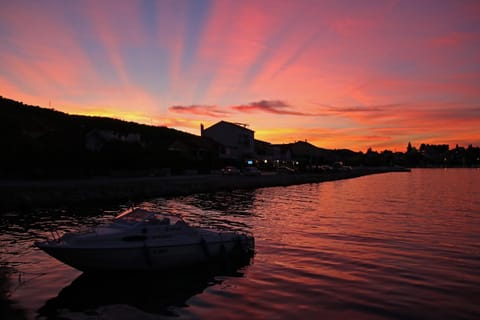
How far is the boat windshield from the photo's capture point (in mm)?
16750

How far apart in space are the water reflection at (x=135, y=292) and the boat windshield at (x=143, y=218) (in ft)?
7.02

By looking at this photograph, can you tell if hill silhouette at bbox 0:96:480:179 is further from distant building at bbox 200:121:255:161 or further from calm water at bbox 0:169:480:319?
calm water at bbox 0:169:480:319

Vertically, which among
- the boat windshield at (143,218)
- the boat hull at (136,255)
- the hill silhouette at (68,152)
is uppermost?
the hill silhouette at (68,152)

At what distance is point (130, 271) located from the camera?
53.0ft

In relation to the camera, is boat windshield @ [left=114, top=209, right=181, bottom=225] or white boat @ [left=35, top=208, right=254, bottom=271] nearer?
white boat @ [left=35, top=208, right=254, bottom=271]

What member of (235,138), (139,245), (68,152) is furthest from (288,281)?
(235,138)

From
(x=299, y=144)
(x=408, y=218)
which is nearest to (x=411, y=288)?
(x=408, y=218)

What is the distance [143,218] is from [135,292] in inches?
129

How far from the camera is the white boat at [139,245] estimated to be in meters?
15.2

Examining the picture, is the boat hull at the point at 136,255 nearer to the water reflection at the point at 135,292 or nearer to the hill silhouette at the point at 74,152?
the water reflection at the point at 135,292

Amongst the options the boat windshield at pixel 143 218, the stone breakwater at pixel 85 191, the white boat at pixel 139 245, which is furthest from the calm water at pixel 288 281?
the stone breakwater at pixel 85 191

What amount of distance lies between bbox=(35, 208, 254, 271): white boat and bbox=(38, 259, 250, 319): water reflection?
0.50 m

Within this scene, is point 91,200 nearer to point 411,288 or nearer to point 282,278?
point 282,278

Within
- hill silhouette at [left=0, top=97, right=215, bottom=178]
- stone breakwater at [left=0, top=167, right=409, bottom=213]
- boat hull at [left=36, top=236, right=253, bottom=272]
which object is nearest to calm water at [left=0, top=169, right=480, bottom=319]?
boat hull at [left=36, top=236, right=253, bottom=272]
